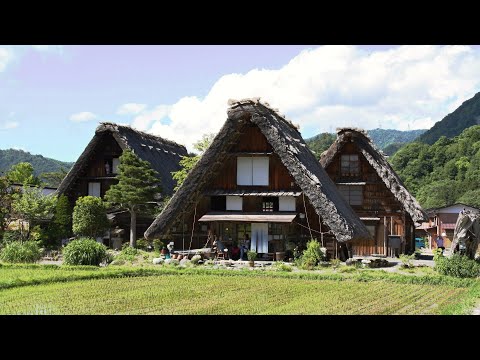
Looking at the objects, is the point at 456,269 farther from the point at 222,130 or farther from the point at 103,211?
the point at 103,211

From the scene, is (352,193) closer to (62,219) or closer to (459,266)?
(459,266)

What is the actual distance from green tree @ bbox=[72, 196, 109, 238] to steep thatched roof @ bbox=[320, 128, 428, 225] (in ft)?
36.2

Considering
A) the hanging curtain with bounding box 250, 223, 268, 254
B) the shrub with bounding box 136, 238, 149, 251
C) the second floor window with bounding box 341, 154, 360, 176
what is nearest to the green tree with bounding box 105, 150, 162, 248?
the shrub with bounding box 136, 238, 149, 251

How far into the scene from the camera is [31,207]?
23.3 m

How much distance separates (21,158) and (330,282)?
151 ft

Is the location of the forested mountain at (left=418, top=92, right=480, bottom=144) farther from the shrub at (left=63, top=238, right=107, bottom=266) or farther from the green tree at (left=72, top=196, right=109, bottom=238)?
the shrub at (left=63, top=238, right=107, bottom=266)

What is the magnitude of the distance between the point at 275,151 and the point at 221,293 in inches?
372

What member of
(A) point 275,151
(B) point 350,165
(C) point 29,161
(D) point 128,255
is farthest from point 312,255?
(C) point 29,161

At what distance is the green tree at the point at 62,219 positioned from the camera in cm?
2477

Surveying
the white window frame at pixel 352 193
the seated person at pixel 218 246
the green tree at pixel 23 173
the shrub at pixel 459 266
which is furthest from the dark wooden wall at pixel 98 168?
the shrub at pixel 459 266

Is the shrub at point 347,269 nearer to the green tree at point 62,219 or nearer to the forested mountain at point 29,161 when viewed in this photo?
the green tree at point 62,219

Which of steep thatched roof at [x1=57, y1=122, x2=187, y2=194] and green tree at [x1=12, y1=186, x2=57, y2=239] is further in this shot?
steep thatched roof at [x1=57, y1=122, x2=187, y2=194]

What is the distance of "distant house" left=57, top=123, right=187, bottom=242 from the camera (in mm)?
27781

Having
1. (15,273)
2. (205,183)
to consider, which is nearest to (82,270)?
(15,273)
